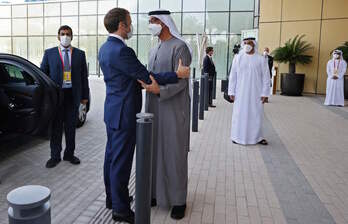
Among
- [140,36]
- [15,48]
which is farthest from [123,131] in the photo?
[15,48]

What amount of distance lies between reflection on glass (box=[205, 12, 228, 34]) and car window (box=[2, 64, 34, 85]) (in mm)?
19714

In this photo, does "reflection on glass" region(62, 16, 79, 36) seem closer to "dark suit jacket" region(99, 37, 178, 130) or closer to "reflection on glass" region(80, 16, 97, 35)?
"reflection on glass" region(80, 16, 97, 35)

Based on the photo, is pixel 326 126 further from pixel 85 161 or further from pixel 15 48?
pixel 15 48

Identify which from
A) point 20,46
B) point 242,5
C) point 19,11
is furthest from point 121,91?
point 19,11

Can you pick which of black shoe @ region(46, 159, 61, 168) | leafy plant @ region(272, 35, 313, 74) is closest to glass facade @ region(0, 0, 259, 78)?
leafy plant @ region(272, 35, 313, 74)

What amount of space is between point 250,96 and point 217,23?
18.3m

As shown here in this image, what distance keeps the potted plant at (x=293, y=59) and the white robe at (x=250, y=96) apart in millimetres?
9808

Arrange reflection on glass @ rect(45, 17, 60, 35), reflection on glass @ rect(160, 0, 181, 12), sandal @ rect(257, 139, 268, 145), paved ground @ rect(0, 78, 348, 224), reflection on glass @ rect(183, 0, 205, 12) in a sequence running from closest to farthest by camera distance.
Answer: paved ground @ rect(0, 78, 348, 224) < sandal @ rect(257, 139, 268, 145) < reflection on glass @ rect(183, 0, 205, 12) < reflection on glass @ rect(160, 0, 181, 12) < reflection on glass @ rect(45, 17, 60, 35)

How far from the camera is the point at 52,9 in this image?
27906 millimetres

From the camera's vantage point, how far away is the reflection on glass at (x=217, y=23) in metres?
23.3

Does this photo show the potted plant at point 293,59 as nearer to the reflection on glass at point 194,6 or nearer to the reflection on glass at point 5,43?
the reflection on glass at point 194,6

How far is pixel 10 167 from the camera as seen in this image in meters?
4.57

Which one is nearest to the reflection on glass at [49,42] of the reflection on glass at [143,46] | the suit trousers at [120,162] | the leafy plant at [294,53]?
the reflection on glass at [143,46]

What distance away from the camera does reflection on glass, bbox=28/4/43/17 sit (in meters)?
28.4
